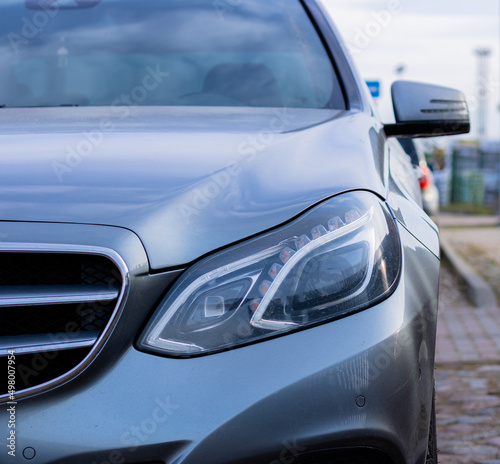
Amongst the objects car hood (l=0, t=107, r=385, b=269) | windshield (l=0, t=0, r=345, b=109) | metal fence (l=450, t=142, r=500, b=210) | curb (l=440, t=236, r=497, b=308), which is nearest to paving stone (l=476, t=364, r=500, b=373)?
curb (l=440, t=236, r=497, b=308)

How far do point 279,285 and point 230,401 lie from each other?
258mm

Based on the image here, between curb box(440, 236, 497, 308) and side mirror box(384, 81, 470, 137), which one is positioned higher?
side mirror box(384, 81, 470, 137)

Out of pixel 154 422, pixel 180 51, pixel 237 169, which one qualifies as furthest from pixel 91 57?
pixel 154 422

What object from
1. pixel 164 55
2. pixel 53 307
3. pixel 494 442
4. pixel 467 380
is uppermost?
pixel 164 55

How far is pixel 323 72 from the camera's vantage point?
269 centimetres

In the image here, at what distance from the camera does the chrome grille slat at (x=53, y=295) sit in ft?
4.96

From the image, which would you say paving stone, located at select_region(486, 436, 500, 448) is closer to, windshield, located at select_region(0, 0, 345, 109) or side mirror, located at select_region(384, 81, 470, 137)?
side mirror, located at select_region(384, 81, 470, 137)

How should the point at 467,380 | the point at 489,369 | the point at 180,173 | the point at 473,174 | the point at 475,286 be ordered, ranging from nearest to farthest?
the point at 180,173 < the point at 467,380 < the point at 489,369 < the point at 475,286 < the point at 473,174

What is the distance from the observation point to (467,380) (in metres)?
4.68

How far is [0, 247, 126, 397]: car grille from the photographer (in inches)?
59.2

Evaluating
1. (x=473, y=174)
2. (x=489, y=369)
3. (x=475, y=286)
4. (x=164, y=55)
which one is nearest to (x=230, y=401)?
(x=164, y=55)

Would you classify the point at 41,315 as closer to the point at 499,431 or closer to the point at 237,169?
the point at 237,169

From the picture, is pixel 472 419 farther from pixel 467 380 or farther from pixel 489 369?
pixel 489 369

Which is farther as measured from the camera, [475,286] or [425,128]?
[475,286]
